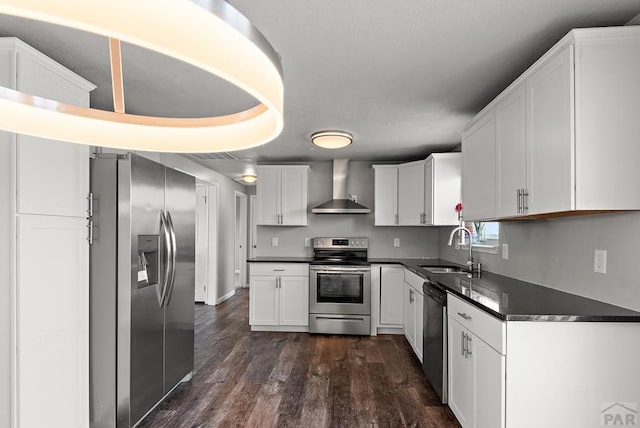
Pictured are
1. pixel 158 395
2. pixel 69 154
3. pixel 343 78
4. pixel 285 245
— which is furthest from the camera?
pixel 285 245

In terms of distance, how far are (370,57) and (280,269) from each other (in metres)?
3.18

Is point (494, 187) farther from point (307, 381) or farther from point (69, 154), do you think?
point (69, 154)

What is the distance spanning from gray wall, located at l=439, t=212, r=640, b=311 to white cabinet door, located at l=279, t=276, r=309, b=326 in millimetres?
2392

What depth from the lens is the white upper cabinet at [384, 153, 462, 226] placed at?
4.30 meters

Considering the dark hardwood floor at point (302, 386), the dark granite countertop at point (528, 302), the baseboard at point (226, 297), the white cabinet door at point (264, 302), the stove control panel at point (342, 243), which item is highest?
the stove control panel at point (342, 243)

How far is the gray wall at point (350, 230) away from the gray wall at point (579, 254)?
2.08m

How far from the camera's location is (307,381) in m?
3.22

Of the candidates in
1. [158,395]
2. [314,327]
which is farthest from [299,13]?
[314,327]

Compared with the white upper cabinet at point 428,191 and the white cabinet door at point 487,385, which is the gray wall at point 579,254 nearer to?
the white cabinet door at point 487,385

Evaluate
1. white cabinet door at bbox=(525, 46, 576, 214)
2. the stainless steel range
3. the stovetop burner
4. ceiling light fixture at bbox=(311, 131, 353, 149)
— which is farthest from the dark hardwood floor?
ceiling light fixture at bbox=(311, 131, 353, 149)

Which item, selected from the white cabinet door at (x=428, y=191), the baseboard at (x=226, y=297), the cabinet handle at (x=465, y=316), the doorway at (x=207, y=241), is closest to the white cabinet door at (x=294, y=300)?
the white cabinet door at (x=428, y=191)

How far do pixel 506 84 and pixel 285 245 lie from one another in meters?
3.71

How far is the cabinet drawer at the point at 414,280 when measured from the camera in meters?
3.65

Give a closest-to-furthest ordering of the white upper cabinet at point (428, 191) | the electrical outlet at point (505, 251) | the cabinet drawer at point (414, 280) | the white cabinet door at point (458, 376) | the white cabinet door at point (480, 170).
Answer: the white cabinet door at point (458, 376), the white cabinet door at point (480, 170), the electrical outlet at point (505, 251), the cabinet drawer at point (414, 280), the white upper cabinet at point (428, 191)
